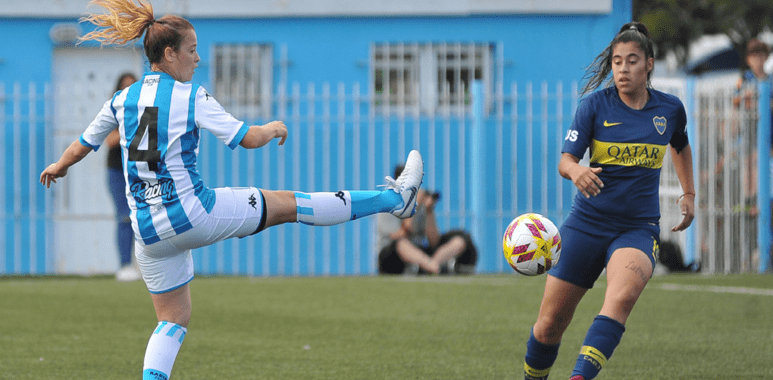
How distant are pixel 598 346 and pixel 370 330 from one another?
126 inches

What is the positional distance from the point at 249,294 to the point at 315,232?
11.7ft

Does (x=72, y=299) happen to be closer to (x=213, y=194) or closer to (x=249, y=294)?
(x=249, y=294)

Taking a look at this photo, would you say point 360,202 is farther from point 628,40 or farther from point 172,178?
point 628,40

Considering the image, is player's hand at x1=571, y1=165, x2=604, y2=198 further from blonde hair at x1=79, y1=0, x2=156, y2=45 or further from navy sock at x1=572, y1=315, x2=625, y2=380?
blonde hair at x1=79, y1=0, x2=156, y2=45

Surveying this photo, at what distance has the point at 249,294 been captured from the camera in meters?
9.37

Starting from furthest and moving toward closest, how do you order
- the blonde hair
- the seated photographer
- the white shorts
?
the seated photographer
the blonde hair
the white shorts

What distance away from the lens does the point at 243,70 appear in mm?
13312

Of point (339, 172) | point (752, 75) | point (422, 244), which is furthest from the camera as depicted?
point (339, 172)

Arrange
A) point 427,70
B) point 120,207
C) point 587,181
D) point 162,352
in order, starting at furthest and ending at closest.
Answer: point 427,70 < point 120,207 < point 587,181 < point 162,352

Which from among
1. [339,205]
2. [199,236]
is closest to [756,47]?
[339,205]

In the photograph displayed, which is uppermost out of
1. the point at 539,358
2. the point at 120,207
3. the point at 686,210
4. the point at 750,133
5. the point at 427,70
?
the point at 427,70

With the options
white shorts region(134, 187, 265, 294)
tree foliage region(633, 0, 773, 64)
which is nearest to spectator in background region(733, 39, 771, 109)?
white shorts region(134, 187, 265, 294)

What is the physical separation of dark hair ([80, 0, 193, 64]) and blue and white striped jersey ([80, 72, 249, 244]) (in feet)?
0.56

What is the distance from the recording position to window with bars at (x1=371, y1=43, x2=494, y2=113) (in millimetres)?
13117
